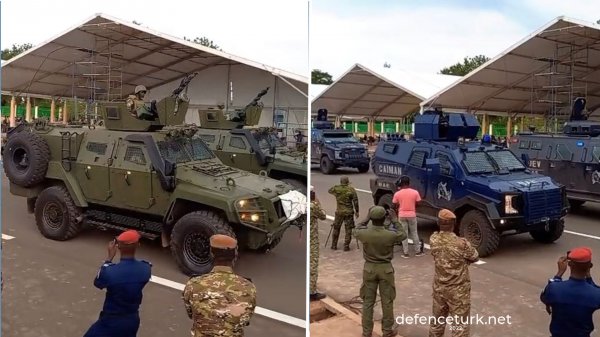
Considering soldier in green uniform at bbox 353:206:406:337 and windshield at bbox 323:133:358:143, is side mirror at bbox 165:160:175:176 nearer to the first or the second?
soldier in green uniform at bbox 353:206:406:337

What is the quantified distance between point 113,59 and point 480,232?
16.5 feet

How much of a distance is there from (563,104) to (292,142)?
12.8 metres

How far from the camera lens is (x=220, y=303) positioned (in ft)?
8.98

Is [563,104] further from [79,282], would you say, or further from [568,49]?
[79,282]

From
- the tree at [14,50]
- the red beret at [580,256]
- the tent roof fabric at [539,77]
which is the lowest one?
the red beret at [580,256]

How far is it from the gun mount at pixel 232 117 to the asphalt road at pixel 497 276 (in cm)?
200

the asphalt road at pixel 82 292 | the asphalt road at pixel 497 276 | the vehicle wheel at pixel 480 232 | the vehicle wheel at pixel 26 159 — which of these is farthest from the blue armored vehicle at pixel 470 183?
the vehicle wheel at pixel 26 159

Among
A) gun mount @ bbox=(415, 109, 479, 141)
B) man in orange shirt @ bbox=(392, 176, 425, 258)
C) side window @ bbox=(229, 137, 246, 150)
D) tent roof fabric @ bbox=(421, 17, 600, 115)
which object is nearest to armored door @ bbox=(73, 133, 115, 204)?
side window @ bbox=(229, 137, 246, 150)

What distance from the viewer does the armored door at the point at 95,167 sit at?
420cm

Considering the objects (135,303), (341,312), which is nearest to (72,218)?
(135,303)

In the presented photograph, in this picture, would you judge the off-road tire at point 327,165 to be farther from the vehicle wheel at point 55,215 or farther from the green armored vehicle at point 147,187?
the vehicle wheel at point 55,215

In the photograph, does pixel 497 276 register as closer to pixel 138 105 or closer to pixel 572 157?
pixel 138 105

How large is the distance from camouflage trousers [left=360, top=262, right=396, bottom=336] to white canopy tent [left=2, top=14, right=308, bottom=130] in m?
1.50

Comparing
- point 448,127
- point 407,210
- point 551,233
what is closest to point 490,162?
point 448,127
